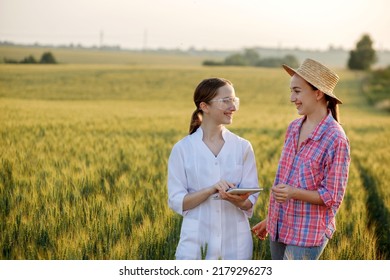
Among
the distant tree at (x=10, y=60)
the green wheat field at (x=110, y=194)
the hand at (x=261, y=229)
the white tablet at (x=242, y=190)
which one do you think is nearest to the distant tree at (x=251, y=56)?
the distant tree at (x=10, y=60)

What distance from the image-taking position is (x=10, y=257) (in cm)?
377

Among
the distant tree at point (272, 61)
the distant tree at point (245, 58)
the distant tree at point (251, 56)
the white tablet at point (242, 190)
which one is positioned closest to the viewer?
the white tablet at point (242, 190)

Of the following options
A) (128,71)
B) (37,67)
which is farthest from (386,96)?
(37,67)

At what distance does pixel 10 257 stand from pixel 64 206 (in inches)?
25.1

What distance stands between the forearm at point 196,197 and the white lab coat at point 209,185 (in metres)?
0.03

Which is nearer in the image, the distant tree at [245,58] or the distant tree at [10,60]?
the distant tree at [10,60]

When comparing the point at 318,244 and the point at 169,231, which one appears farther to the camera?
the point at 169,231

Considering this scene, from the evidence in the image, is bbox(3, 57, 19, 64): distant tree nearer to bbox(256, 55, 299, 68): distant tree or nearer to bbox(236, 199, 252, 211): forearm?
bbox(236, 199, 252, 211): forearm

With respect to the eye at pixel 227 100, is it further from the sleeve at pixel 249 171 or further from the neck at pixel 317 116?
the neck at pixel 317 116

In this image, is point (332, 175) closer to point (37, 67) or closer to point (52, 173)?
point (52, 173)

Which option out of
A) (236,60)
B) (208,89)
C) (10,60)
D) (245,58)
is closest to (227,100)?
(208,89)

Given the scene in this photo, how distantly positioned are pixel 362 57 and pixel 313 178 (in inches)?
2066

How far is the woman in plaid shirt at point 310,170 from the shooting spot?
3.07 m

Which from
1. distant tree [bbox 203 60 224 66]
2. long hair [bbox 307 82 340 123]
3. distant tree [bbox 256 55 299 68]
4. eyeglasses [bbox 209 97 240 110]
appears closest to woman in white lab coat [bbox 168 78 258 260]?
eyeglasses [bbox 209 97 240 110]
